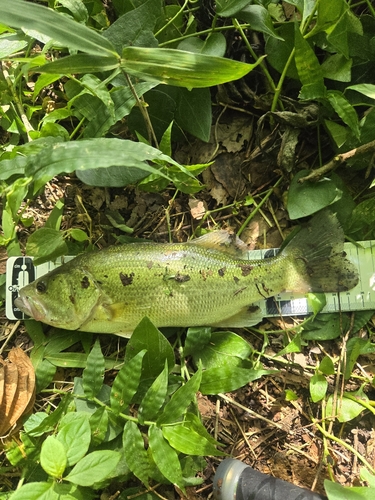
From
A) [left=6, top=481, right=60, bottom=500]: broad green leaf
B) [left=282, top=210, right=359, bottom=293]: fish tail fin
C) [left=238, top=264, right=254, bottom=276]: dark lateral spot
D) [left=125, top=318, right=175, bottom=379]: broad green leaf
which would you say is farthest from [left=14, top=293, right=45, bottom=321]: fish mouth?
[left=282, top=210, right=359, bottom=293]: fish tail fin

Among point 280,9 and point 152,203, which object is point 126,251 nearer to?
point 152,203

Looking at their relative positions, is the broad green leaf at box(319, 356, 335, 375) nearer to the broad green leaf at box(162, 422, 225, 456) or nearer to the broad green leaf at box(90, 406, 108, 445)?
the broad green leaf at box(162, 422, 225, 456)

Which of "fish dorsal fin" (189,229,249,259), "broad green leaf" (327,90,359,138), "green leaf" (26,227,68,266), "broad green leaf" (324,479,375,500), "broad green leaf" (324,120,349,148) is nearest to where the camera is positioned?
"broad green leaf" (324,479,375,500)

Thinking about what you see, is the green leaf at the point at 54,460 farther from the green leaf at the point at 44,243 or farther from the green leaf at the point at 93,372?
the green leaf at the point at 44,243

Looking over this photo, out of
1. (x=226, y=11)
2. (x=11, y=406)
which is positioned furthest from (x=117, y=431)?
(x=226, y=11)

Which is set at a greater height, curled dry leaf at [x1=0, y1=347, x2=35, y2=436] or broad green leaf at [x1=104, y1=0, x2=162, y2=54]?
broad green leaf at [x1=104, y1=0, x2=162, y2=54]

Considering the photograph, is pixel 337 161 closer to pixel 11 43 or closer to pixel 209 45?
pixel 209 45

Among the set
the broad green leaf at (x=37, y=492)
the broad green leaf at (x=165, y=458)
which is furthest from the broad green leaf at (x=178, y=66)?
the broad green leaf at (x=37, y=492)
